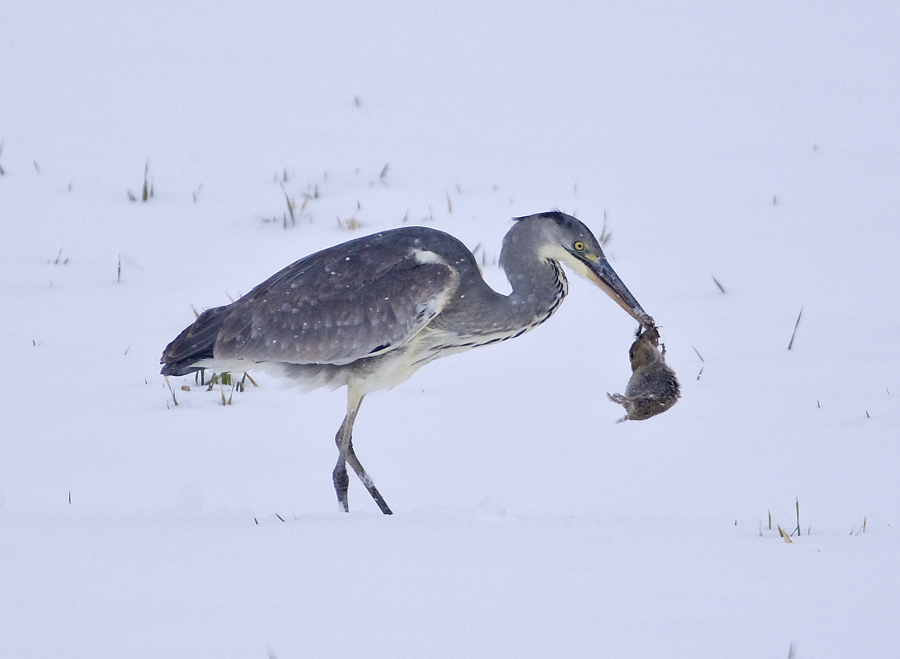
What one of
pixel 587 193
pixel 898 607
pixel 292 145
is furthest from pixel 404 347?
pixel 292 145

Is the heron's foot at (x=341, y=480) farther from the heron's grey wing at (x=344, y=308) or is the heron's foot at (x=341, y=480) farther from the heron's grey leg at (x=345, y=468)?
the heron's grey wing at (x=344, y=308)

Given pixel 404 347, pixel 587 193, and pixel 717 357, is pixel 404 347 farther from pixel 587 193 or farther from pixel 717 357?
pixel 587 193

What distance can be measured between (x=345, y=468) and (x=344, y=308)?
0.79m

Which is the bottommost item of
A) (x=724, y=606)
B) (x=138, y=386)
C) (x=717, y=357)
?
(x=138, y=386)

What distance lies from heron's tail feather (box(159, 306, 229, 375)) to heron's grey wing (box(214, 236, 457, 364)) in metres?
0.07

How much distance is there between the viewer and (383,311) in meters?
5.30

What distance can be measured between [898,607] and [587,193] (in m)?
7.03

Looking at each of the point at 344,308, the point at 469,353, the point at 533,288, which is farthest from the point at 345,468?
the point at 469,353

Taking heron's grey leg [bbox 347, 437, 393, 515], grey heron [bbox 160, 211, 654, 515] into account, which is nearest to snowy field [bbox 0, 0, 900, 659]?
heron's grey leg [bbox 347, 437, 393, 515]

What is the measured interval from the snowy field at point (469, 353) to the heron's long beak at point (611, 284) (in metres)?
0.80

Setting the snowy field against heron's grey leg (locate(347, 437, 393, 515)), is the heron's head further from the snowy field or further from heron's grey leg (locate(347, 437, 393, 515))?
heron's grey leg (locate(347, 437, 393, 515))

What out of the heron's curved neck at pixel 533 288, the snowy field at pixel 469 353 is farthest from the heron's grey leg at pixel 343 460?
the heron's curved neck at pixel 533 288

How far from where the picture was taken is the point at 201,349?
18.1 ft

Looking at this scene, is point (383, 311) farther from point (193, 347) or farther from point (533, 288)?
point (193, 347)
